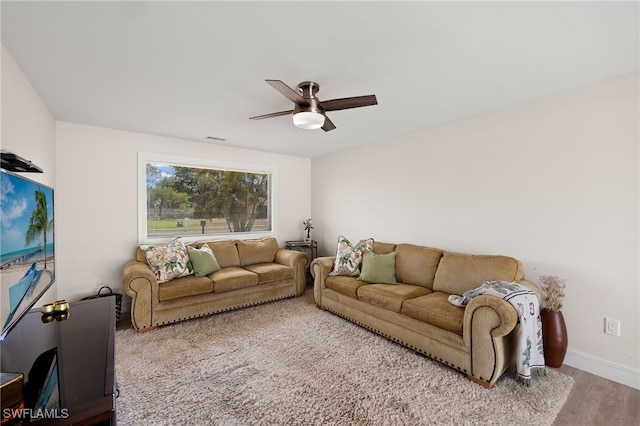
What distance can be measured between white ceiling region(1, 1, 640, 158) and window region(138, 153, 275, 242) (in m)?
1.28

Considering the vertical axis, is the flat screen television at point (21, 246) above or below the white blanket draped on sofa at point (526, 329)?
above

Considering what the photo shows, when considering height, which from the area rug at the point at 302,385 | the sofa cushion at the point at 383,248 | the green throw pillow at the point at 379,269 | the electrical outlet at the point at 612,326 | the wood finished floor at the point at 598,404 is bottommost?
the wood finished floor at the point at 598,404

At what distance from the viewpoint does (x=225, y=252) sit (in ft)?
Result: 13.9

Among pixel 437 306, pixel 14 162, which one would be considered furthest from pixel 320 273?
pixel 14 162

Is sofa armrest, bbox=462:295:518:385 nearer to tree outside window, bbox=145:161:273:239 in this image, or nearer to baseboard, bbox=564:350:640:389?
baseboard, bbox=564:350:640:389

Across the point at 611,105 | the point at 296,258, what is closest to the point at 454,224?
the point at 611,105

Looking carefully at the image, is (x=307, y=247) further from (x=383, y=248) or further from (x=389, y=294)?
(x=389, y=294)

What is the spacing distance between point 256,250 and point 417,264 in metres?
2.51

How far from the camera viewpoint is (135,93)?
255 centimetres

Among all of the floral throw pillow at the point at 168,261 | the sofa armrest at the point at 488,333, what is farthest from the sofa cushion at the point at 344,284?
the floral throw pillow at the point at 168,261

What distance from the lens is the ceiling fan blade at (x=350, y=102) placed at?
2.13 metres

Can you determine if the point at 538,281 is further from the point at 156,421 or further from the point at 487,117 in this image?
the point at 156,421

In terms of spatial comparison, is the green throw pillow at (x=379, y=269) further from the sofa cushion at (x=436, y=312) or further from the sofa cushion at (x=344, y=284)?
the sofa cushion at (x=436, y=312)

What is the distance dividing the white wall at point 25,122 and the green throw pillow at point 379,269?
3290mm
